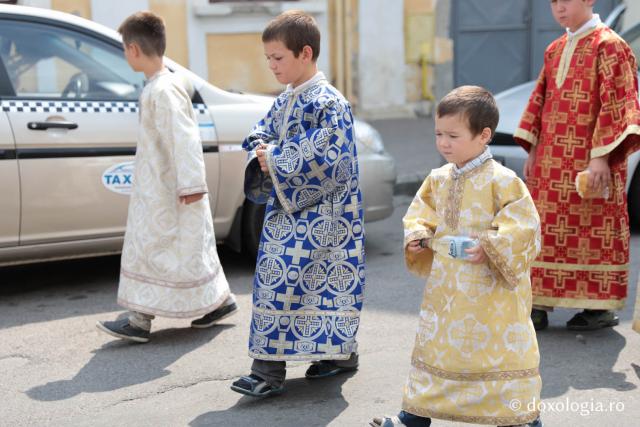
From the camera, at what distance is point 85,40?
5512 mm

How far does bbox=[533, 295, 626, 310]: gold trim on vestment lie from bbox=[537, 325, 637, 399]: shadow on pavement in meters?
0.15

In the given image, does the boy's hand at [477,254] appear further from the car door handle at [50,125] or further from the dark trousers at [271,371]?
the car door handle at [50,125]

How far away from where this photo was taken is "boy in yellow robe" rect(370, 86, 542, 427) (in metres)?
3.13

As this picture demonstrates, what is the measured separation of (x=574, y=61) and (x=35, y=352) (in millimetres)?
2843

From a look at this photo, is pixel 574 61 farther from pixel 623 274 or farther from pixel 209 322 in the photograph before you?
pixel 209 322

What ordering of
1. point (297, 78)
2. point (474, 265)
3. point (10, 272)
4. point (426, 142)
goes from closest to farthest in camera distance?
point (474, 265) → point (297, 78) → point (10, 272) → point (426, 142)

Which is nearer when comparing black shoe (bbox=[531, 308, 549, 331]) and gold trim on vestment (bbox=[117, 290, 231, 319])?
gold trim on vestment (bbox=[117, 290, 231, 319])

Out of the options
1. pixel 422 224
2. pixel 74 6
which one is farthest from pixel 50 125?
pixel 74 6

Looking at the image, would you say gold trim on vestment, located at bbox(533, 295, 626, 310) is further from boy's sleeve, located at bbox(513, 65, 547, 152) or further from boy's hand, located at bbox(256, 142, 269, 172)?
boy's hand, located at bbox(256, 142, 269, 172)

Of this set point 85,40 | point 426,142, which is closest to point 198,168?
point 85,40

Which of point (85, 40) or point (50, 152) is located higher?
point (85, 40)

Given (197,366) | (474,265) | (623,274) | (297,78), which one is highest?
(297,78)

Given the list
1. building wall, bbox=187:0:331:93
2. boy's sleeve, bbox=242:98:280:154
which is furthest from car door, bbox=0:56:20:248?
building wall, bbox=187:0:331:93

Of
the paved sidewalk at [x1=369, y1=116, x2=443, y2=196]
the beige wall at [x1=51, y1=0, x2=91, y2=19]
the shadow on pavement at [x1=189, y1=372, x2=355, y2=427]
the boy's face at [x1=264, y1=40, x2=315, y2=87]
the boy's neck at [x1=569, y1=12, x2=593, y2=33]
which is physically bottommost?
the shadow on pavement at [x1=189, y1=372, x2=355, y2=427]
